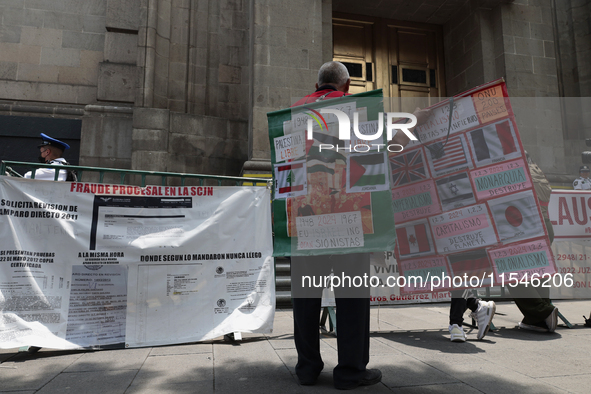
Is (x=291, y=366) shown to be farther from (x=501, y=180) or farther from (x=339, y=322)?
(x=501, y=180)

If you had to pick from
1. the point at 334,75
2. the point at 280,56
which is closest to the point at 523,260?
the point at 334,75

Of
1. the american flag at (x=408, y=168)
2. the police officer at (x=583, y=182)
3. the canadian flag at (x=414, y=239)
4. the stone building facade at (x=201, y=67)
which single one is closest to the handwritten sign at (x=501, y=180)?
the american flag at (x=408, y=168)

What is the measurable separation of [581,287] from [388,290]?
3.44 meters

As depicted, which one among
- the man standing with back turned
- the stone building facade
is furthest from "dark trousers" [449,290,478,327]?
the stone building facade

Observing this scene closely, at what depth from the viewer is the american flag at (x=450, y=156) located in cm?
390

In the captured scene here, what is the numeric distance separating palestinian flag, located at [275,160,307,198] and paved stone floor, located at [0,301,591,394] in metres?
1.39

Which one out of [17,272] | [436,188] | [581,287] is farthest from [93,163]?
[581,287]

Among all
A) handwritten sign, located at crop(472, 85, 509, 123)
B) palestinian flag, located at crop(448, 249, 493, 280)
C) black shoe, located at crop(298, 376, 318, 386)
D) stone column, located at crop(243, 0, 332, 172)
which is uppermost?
stone column, located at crop(243, 0, 332, 172)

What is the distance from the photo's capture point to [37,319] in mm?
3754

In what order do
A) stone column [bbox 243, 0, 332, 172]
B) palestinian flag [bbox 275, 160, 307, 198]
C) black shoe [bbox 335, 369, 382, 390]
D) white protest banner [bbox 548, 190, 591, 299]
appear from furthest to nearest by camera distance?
stone column [bbox 243, 0, 332, 172] < white protest banner [bbox 548, 190, 591, 299] < palestinian flag [bbox 275, 160, 307, 198] < black shoe [bbox 335, 369, 382, 390]

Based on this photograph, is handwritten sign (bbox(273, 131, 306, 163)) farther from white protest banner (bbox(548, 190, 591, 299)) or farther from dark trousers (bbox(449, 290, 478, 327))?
white protest banner (bbox(548, 190, 591, 299))

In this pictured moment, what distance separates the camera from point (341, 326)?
2816 millimetres

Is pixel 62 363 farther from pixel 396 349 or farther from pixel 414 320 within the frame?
pixel 414 320

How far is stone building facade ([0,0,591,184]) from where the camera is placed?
9.13 m
